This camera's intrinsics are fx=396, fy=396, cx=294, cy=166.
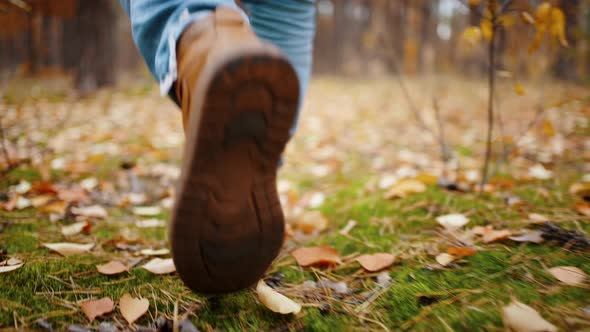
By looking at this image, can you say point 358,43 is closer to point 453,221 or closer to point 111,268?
point 453,221

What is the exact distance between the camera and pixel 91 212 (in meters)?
1.32

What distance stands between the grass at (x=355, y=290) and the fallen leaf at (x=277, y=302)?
0.9 inches

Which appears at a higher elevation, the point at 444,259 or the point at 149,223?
the point at 444,259

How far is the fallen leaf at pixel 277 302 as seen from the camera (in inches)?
28.9

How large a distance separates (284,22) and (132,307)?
0.79 metres

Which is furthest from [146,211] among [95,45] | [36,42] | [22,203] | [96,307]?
[36,42]

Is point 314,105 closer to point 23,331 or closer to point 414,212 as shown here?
point 414,212

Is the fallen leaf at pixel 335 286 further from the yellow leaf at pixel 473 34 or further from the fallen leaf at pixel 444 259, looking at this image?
the yellow leaf at pixel 473 34

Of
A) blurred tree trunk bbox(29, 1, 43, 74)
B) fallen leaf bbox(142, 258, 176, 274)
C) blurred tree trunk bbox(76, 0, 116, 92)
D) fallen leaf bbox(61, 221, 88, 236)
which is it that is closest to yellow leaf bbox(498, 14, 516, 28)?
fallen leaf bbox(142, 258, 176, 274)

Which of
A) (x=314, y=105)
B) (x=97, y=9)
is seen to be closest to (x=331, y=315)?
(x=314, y=105)

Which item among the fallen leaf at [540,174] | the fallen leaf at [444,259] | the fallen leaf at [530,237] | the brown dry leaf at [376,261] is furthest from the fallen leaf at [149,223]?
the fallen leaf at [540,174]

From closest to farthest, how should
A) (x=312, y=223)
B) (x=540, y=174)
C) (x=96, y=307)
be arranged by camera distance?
(x=96, y=307)
(x=312, y=223)
(x=540, y=174)

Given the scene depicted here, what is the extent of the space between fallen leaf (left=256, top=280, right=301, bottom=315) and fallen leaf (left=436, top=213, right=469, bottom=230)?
52 centimetres

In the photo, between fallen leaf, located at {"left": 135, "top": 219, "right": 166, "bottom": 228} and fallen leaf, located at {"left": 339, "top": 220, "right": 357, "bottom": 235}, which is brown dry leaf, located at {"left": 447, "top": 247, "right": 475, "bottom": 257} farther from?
fallen leaf, located at {"left": 135, "top": 219, "right": 166, "bottom": 228}
